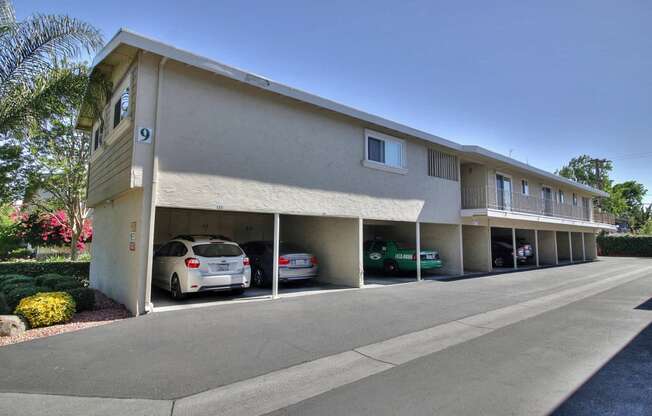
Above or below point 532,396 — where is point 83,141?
above

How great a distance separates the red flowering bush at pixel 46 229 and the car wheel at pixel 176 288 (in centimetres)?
1530

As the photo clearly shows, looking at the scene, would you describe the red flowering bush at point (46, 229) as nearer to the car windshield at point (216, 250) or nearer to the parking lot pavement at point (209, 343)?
the car windshield at point (216, 250)

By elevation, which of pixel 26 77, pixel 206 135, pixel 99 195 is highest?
pixel 26 77

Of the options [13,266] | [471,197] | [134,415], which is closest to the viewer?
[134,415]

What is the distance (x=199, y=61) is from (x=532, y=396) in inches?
338

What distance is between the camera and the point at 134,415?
3.57 m

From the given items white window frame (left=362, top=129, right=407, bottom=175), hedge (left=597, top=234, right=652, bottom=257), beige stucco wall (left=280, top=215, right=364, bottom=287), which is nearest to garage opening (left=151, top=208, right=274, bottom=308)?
beige stucco wall (left=280, top=215, right=364, bottom=287)

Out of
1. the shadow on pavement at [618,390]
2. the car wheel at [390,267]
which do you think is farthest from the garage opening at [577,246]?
the shadow on pavement at [618,390]

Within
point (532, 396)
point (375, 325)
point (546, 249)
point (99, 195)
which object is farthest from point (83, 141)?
point (546, 249)

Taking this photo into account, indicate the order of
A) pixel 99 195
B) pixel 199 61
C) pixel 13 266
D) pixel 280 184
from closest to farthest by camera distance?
pixel 199 61 < pixel 280 184 < pixel 99 195 < pixel 13 266

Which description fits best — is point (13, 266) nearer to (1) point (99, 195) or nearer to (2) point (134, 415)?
(1) point (99, 195)

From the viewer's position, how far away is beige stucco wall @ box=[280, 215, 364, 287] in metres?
12.0

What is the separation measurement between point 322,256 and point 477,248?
30.7ft

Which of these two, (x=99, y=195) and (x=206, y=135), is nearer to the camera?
(x=206, y=135)
